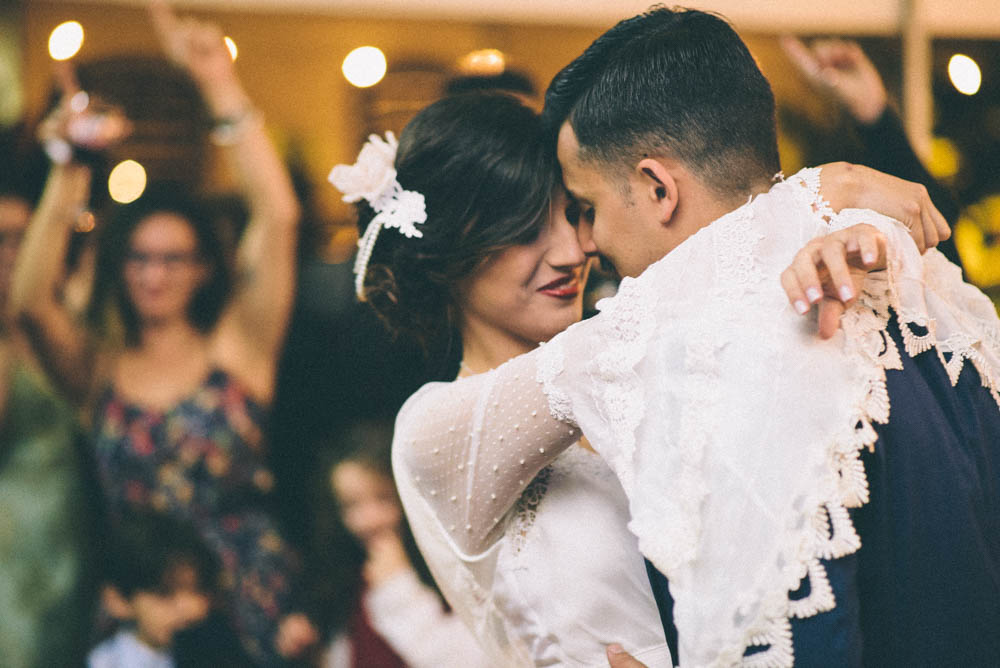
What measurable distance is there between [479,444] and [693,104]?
25.5 inches

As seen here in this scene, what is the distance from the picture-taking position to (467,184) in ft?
6.05

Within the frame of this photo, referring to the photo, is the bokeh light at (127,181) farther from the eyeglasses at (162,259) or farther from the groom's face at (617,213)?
the groom's face at (617,213)

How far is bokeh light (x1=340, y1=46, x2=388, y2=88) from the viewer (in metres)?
3.36

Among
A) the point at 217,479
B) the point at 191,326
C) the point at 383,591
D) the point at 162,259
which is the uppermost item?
the point at 162,259

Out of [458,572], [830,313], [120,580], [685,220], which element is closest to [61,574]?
[120,580]

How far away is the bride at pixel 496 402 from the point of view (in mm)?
1603

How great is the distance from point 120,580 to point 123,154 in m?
1.43

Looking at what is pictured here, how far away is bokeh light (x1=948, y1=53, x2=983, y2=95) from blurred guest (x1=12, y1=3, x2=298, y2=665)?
271 centimetres

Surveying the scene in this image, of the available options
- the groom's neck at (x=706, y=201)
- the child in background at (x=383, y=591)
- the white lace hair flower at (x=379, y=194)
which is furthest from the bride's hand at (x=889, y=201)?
the child in background at (x=383, y=591)

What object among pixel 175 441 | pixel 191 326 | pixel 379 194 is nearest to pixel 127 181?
pixel 191 326

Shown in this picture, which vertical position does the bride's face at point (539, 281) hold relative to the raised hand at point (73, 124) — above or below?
above

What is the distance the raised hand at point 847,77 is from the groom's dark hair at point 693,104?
0.86m

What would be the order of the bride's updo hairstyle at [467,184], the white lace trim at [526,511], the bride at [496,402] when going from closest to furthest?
the bride at [496,402], the white lace trim at [526,511], the bride's updo hairstyle at [467,184]

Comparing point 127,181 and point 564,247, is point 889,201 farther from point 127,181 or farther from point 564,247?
point 127,181
